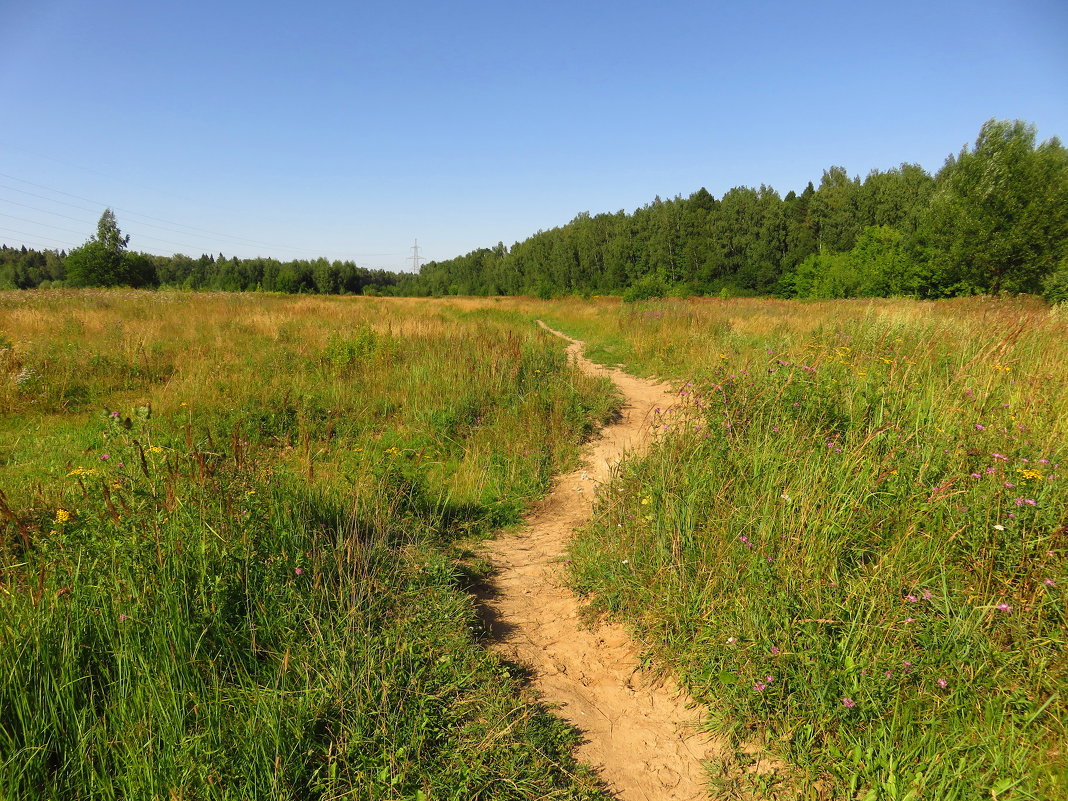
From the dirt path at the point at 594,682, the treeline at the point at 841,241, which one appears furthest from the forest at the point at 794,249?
the dirt path at the point at 594,682

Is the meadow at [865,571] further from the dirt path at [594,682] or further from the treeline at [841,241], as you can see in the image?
the treeline at [841,241]

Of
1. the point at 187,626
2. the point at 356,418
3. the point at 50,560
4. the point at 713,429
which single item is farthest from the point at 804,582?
the point at 356,418

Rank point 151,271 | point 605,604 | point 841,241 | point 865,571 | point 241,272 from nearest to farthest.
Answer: point 865,571
point 605,604
point 841,241
point 151,271
point 241,272

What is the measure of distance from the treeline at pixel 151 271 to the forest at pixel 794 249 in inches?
9.4

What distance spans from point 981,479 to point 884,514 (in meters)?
0.70

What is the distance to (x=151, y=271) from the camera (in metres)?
61.8

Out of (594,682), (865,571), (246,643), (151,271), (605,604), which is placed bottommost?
(594,682)

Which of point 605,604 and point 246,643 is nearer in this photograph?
point 246,643

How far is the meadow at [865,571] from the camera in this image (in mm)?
2109

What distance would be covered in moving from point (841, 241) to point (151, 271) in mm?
82448

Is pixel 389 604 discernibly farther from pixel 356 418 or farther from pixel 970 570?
pixel 356 418

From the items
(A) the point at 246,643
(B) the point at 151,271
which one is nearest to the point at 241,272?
(B) the point at 151,271

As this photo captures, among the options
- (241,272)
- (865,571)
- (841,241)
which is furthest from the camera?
(241,272)

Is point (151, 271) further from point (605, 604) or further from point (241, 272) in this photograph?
point (605, 604)
